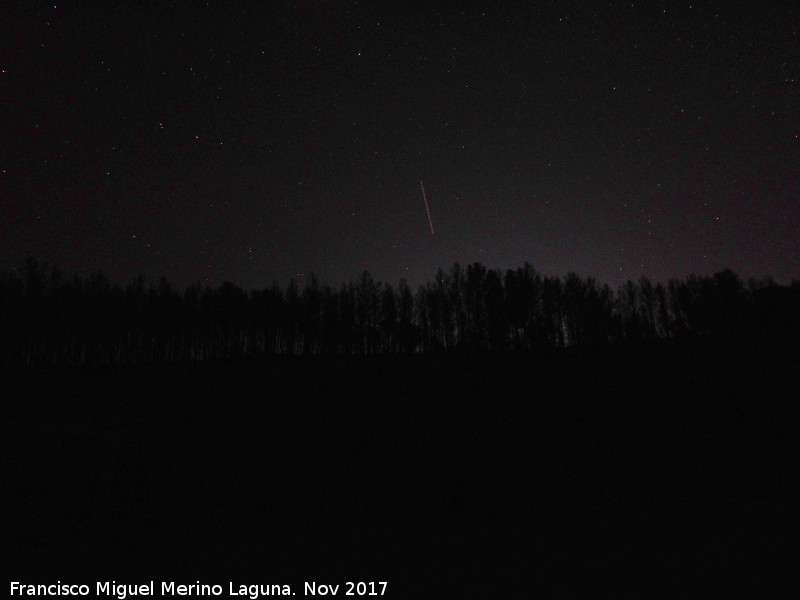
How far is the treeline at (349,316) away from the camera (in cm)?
5328

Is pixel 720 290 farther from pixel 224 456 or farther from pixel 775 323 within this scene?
pixel 224 456

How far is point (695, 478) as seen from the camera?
11.0m

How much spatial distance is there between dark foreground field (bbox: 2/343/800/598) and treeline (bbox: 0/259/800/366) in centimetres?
3134

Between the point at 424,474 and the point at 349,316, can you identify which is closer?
the point at 424,474

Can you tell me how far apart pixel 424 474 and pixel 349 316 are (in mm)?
56159

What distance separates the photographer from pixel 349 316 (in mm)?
67125

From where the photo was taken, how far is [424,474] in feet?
38.5

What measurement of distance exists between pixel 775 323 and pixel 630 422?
42465mm

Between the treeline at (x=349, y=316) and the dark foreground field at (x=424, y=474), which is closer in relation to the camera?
the dark foreground field at (x=424, y=474)

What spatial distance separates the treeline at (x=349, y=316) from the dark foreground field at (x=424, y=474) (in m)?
31.3

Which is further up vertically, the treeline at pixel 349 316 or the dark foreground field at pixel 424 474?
the treeline at pixel 349 316

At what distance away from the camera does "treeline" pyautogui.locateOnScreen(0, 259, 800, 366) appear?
53.3 m

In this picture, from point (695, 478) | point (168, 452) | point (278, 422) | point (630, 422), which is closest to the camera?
point (168, 452)

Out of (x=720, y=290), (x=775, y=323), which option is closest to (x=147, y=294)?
(x=775, y=323)
